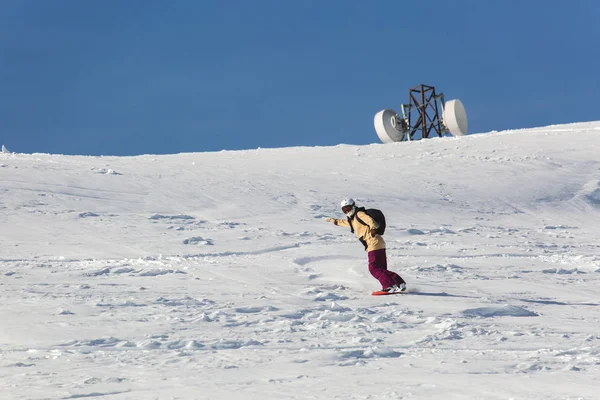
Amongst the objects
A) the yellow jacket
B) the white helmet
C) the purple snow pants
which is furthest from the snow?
A: the white helmet

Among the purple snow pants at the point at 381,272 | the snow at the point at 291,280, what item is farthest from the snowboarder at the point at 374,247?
the snow at the point at 291,280

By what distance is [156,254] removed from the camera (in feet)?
39.6

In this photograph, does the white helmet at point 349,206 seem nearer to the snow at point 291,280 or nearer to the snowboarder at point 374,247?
the snowboarder at point 374,247

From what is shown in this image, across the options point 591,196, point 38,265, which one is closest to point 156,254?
point 38,265

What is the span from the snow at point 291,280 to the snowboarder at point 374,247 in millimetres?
329

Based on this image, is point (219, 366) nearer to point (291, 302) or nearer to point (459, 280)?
point (291, 302)

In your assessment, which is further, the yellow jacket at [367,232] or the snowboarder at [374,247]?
the yellow jacket at [367,232]

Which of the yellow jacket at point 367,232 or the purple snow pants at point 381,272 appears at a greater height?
the yellow jacket at point 367,232

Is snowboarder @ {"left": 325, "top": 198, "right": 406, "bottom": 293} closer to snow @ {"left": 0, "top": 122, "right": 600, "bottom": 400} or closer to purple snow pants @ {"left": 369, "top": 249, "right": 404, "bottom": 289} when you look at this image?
purple snow pants @ {"left": 369, "top": 249, "right": 404, "bottom": 289}

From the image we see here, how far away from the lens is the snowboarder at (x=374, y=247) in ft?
30.7

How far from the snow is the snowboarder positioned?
33 cm

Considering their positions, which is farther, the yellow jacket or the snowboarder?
the yellow jacket

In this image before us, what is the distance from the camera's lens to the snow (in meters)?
4.96

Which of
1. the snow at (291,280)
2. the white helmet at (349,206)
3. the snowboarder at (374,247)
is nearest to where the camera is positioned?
the snow at (291,280)
